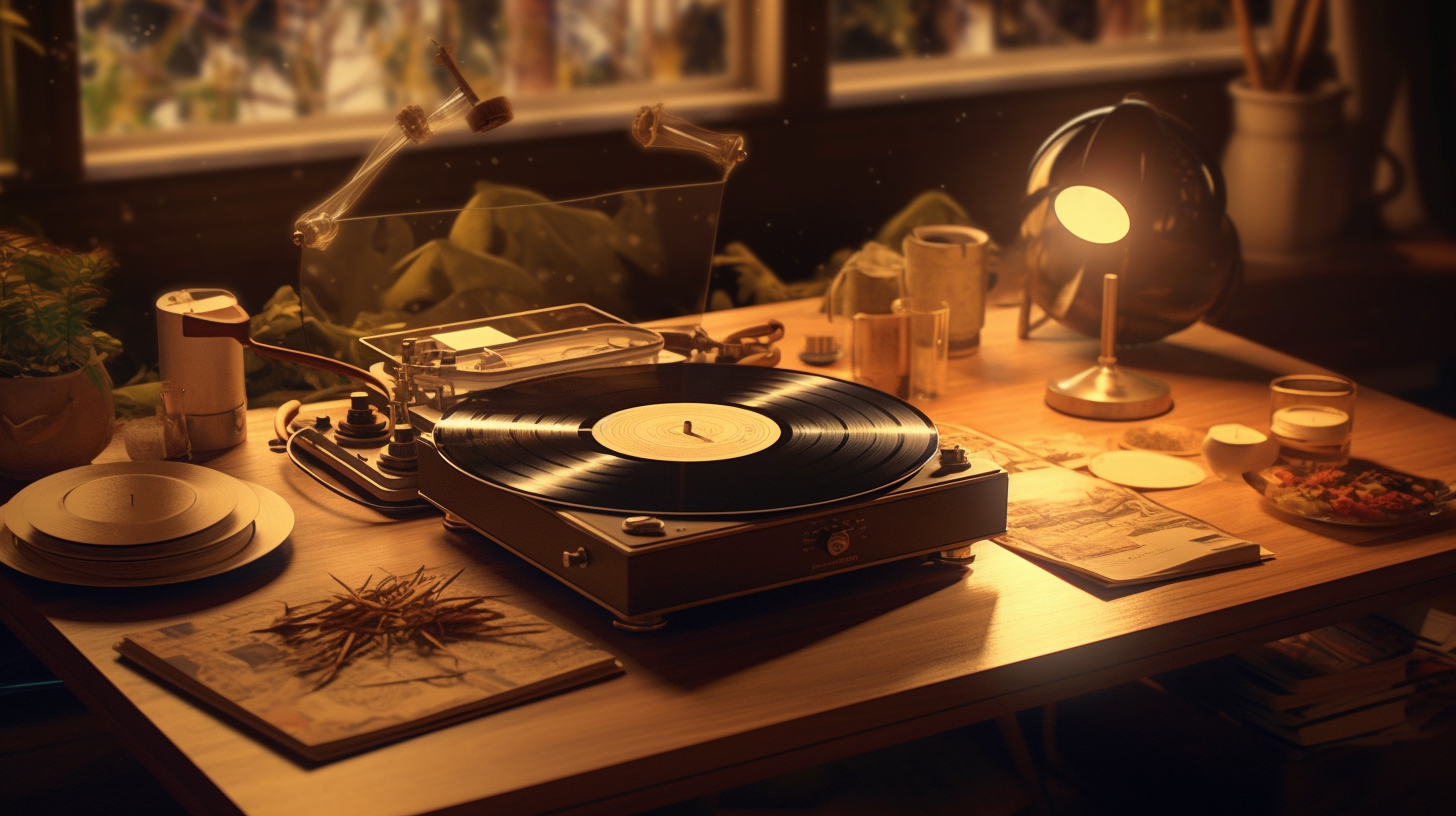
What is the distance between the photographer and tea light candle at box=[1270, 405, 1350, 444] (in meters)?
1.68

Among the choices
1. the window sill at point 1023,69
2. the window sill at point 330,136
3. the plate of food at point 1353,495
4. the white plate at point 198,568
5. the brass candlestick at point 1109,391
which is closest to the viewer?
the white plate at point 198,568

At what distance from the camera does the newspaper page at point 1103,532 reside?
1399 millimetres

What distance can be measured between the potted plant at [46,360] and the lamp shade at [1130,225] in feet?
3.61

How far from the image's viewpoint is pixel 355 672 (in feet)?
3.86

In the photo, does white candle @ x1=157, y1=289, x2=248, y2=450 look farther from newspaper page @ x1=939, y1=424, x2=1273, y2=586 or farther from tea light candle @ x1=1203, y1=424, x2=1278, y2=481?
tea light candle @ x1=1203, y1=424, x2=1278, y2=481

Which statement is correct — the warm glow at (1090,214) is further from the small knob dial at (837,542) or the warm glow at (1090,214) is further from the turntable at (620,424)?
the small knob dial at (837,542)

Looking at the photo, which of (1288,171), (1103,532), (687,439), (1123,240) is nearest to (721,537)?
(687,439)

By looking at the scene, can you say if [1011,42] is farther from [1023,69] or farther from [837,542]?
[837,542]

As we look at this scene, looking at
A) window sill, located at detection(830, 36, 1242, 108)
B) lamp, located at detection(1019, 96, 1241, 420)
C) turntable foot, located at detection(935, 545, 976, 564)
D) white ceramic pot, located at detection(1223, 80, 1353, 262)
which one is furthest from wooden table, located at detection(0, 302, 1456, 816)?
window sill, located at detection(830, 36, 1242, 108)

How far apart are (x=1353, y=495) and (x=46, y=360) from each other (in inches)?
51.7

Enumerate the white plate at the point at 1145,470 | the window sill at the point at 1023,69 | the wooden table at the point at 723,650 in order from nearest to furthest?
the wooden table at the point at 723,650 → the white plate at the point at 1145,470 → the window sill at the point at 1023,69

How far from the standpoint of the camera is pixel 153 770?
45.6 inches

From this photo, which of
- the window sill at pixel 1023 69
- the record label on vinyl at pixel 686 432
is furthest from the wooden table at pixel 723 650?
the window sill at pixel 1023 69

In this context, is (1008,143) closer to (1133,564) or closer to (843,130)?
(843,130)
